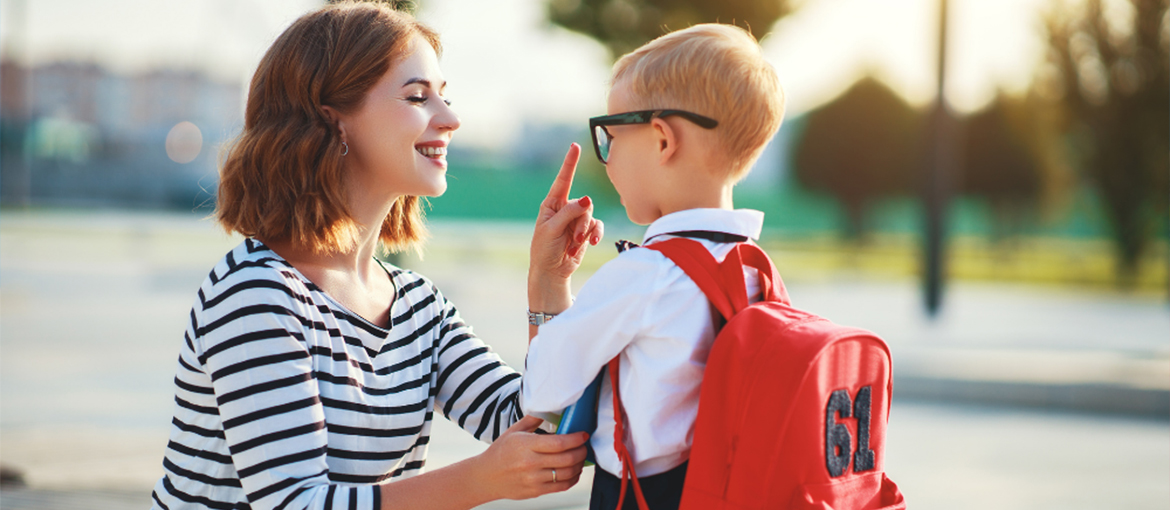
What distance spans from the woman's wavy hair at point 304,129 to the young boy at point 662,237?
488 mm

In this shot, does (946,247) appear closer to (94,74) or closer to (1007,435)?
(1007,435)

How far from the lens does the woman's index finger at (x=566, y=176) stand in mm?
1892

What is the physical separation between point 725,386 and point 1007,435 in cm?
576

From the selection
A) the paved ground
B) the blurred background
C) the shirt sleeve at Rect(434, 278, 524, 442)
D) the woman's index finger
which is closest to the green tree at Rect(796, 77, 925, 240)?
the blurred background

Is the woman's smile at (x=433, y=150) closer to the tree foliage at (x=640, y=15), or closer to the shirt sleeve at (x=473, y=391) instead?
the shirt sleeve at (x=473, y=391)

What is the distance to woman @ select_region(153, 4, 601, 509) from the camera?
1.67 metres

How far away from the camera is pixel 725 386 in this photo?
4.92 feet

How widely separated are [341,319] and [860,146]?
1434 inches

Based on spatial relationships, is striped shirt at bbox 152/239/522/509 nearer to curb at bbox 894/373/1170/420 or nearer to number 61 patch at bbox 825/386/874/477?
number 61 patch at bbox 825/386/874/477

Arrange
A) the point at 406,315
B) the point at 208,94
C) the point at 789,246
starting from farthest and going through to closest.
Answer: the point at 208,94, the point at 789,246, the point at 406,315

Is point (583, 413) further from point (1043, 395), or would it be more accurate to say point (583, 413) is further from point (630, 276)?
point (1043, 395)

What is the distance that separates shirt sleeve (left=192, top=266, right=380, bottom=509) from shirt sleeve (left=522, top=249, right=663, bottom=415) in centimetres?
38

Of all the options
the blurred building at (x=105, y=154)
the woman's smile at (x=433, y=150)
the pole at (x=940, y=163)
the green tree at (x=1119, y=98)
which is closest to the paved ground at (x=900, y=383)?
the pole at (x=940, y=163)

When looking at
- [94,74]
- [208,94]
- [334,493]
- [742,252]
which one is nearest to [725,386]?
[742,252]
